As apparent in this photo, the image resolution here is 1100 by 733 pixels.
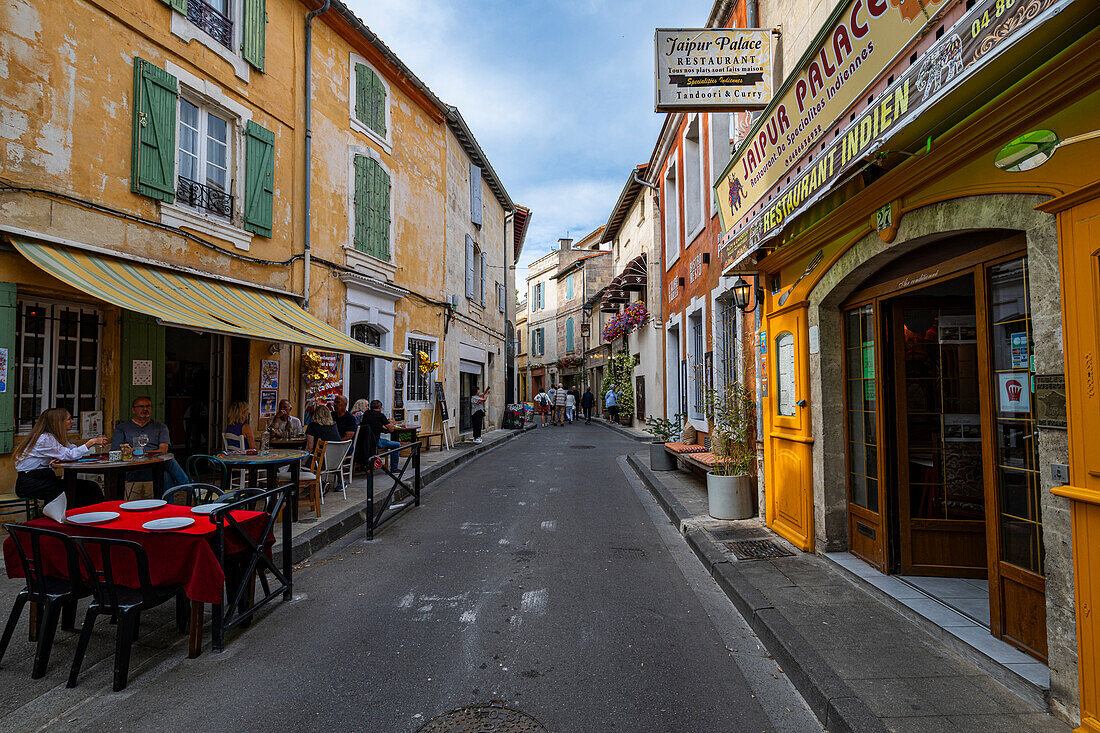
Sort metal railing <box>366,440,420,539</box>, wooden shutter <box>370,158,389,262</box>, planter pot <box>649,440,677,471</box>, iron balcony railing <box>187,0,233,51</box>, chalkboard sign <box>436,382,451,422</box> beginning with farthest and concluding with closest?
chalkboard sign <box>436,382,451,422</box>, wooden shutter <box>370,158,389,262</box>, planter pot <box>649,440,677,471</box>, iron balcony railing <box>187,0,233,51</box>, metal railing <box>366,440,420,539</box>

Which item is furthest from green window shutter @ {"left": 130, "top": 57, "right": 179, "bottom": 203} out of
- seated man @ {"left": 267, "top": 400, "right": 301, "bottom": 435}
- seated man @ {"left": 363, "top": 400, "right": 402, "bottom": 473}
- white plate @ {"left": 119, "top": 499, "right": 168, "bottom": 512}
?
white plate @ {"left": 119, "top": 499, "right": 168, "bottom": 512}

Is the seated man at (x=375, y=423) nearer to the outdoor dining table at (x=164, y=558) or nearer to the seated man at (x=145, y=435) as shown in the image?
the seated man at (x=145, y=435)

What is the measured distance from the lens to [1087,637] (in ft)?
7.91

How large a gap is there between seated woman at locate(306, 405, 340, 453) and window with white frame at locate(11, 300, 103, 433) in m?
2.44

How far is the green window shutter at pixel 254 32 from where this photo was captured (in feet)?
27.8

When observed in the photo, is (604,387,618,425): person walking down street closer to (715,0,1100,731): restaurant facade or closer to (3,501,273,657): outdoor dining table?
(715,0,1100,731): restaurant facade

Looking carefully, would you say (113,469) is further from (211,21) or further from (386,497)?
(211,21)

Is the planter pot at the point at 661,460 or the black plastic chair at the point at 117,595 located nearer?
the black plastic chair at the point at 117,595

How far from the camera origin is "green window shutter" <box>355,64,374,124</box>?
36.4 feet

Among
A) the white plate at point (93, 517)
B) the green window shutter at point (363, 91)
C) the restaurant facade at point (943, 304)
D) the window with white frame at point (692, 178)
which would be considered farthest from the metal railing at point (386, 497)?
the green window shutter at point (363, 91)

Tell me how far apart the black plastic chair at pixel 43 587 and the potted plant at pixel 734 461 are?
5578mm

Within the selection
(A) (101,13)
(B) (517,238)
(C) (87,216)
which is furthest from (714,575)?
(B) (517,238)

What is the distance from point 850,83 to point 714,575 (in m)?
3.87

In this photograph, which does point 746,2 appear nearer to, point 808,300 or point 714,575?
point 808,300
